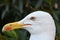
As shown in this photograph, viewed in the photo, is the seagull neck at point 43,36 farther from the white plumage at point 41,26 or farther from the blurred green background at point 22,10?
the blurred green background at point 22,10

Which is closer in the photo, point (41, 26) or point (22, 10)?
point (41, 26)

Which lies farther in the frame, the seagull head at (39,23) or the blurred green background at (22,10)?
the blurred green background at (22,10)

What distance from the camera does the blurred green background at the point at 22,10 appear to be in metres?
3.22

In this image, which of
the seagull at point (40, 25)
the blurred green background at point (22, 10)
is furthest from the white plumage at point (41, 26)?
the blurred green background at point (22, 10)

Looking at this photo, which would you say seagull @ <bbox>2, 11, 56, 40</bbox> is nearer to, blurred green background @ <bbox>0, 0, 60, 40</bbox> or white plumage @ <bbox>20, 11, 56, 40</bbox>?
white plumage @ <bbox>20, 11, 56, 40</bbox>

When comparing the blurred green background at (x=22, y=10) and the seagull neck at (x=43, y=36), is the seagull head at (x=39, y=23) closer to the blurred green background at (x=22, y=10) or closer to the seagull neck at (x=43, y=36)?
the seagull neck at (x=43, y=36)

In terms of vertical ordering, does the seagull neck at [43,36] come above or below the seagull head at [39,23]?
below

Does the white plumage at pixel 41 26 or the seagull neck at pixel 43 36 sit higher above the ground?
the white plumage at pixel 41 26

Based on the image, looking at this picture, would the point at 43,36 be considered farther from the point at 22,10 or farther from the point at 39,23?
the point at 22,10

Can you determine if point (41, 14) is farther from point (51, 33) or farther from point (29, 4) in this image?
A: point (29, 4)

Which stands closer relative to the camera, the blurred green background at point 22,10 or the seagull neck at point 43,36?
the seagull neck at point 43,36

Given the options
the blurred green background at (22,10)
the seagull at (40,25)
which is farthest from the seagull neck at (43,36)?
the blurred green background at (22,10)

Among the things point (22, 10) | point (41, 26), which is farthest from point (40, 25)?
point (22, 10)

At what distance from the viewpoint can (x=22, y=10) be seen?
3.34m
